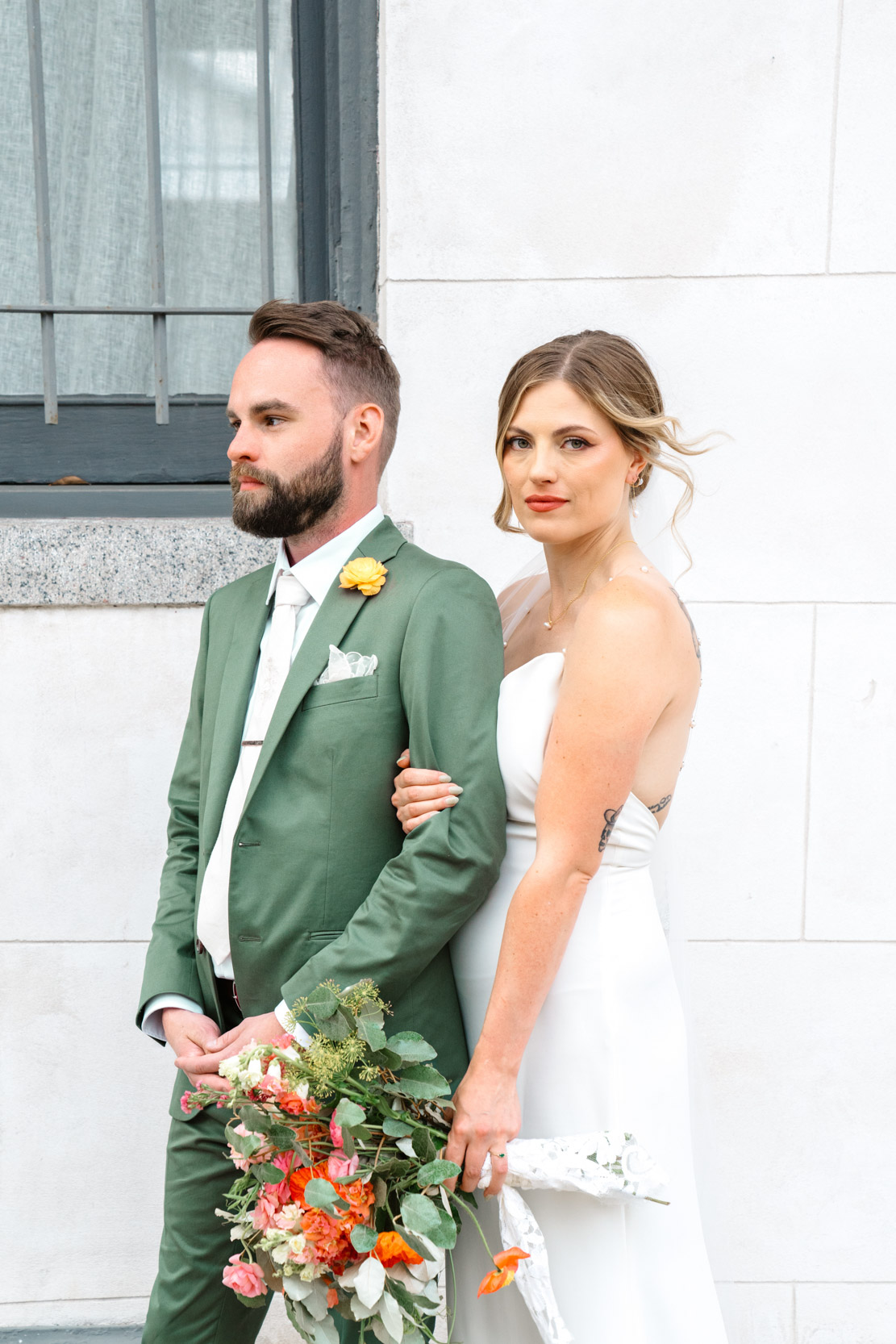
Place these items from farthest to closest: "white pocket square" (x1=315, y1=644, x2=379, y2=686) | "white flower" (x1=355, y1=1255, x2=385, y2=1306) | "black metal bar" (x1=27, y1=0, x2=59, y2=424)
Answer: "black metal bar" (x1=27, y1=0, x2=59, y2=424) → "white pocket square" (x1=315, y1=644, x2=379, y2=686) → "white flower" (x1=355, y1=1255, x2=385, y2=1306)

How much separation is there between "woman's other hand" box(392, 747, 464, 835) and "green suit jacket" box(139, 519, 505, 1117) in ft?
0.05

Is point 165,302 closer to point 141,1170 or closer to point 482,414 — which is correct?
point 482,414

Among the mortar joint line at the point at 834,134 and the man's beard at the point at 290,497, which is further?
the mortar joint line at the point at 834,134

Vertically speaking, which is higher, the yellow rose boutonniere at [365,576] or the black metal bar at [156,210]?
the black metal bar at [156,210]

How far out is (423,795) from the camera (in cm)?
168

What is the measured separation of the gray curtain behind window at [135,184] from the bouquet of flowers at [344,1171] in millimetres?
2150

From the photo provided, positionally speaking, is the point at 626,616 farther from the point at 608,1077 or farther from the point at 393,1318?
the point at 393,1318

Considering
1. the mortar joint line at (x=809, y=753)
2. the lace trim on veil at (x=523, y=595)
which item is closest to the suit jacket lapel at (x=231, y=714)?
the lace trim on veil at (x=523, y=595)

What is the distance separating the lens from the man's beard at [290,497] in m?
1.82

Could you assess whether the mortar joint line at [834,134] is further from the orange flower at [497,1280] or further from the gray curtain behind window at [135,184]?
the orange flower at [497,1280]

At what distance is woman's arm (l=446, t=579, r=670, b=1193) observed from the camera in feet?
5.43

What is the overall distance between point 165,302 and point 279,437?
1.40m

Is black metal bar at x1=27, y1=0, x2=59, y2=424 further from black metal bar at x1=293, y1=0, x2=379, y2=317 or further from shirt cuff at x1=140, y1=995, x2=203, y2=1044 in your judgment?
shirt cuff at x1=140, y1=995, x2=203, y2=1044

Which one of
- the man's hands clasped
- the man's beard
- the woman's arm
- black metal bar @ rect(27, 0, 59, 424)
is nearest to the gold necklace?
the woman's arm
